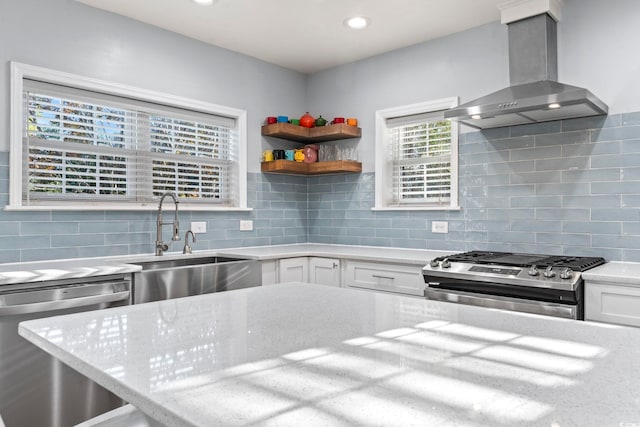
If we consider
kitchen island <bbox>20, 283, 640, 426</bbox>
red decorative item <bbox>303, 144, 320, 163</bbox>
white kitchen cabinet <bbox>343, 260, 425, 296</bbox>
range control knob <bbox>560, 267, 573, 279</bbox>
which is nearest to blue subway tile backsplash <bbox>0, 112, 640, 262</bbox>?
red decorative item <bbox>303, 144, 320, 163</bbox>

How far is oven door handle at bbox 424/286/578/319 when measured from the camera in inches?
94.6

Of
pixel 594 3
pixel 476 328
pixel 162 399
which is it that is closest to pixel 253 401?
pixel 162 399

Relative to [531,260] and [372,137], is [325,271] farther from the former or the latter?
[531,260]

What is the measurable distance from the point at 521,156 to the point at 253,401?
10.0 feet

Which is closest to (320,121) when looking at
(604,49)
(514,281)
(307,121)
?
(307,121)

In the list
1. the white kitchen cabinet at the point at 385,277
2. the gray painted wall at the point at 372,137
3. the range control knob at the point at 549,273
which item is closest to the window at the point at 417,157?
the gray painted wall at the point at 372,137

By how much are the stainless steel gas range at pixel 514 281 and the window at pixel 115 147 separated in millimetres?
1933

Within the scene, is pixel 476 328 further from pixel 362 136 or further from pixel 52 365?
pixel 362 136

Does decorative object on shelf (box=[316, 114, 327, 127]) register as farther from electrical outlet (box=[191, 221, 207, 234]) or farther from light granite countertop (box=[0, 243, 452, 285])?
electrical outlet (box=[191, 221, 207, 234])

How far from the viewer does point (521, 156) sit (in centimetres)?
327

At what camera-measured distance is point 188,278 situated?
2.86 m

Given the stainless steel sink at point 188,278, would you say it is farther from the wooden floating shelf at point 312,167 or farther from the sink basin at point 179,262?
the wooden floating shelf at point 312,167

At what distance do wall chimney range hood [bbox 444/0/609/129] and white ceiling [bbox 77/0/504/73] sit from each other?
265 millimetres

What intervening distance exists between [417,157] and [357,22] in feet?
3.94
